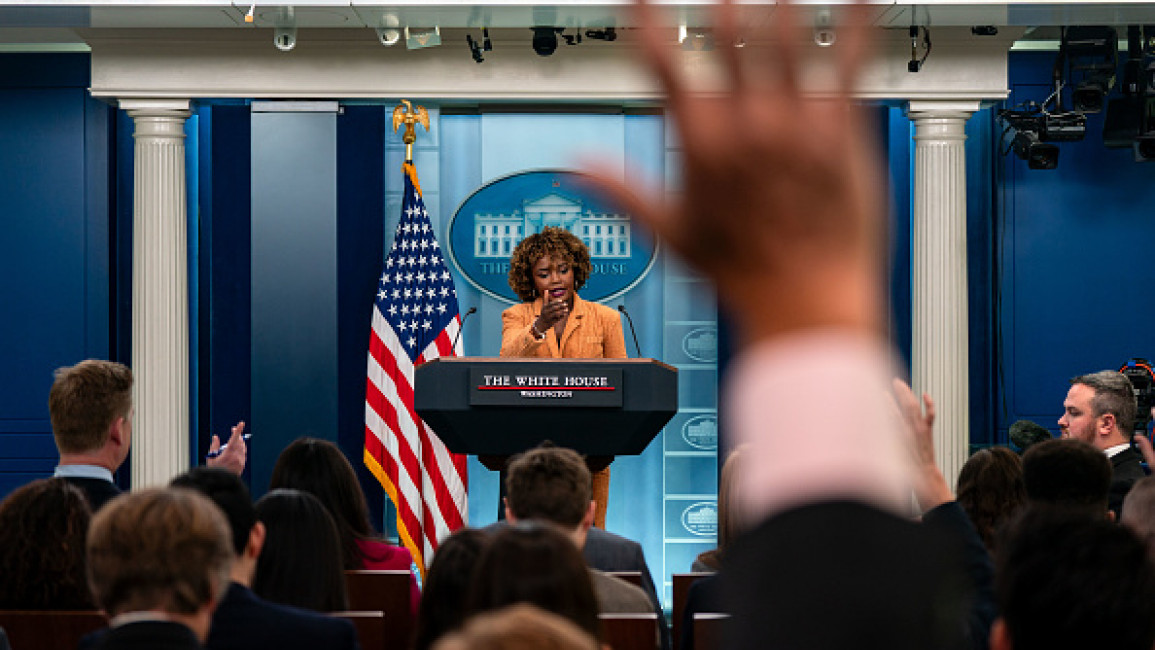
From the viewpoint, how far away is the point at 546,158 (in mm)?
7238

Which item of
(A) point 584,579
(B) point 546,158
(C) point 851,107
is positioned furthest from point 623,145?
(C) point 851,107

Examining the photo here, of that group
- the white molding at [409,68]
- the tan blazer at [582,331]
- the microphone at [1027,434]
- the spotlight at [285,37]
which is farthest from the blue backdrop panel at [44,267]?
the microphone at [1027,434]

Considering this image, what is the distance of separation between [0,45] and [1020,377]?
20.6ft

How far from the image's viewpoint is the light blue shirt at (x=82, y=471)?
10.9ft

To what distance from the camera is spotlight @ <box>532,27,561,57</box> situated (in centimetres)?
633

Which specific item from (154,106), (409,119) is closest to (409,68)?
(409,119)

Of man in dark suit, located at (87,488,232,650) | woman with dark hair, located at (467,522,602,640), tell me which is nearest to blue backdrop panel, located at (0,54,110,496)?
man in dark suit, located at (87,488,232,650)

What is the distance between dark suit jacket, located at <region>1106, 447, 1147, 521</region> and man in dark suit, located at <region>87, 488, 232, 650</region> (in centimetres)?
343

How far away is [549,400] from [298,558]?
4.18 feet

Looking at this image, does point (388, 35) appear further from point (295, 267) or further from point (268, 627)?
point (268, 627)

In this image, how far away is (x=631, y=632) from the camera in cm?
257

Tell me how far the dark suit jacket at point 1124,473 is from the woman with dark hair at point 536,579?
300 cm

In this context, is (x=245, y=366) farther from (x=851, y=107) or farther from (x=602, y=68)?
(x=851, y=107)

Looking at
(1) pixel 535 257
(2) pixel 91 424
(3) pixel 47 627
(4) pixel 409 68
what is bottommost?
(3) pixel 47 627
